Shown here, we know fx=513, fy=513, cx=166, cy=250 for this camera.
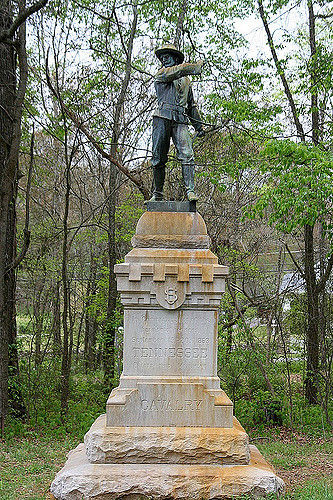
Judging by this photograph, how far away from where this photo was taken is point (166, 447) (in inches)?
203

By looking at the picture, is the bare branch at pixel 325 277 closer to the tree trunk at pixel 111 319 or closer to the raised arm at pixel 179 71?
the tree trunk at pixel 111 319

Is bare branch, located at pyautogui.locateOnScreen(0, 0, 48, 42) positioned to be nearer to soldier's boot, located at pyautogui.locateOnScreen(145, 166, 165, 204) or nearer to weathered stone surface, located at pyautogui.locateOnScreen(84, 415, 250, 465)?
soldier's boot, located at pyautogui.locateOnScreen(145, 166, 165, 204)

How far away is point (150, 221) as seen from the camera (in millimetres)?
5883

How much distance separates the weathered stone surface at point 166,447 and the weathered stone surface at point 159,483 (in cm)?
11

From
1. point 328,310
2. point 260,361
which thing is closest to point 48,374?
point 260,361

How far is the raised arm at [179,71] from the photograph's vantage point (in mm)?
5781

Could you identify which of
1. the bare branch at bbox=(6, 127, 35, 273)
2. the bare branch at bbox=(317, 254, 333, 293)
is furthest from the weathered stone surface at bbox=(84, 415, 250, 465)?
the bare branch at bbox=(317, 254, 333, 293)

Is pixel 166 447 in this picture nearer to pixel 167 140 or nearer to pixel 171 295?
pixel 171 295

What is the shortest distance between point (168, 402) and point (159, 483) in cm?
81

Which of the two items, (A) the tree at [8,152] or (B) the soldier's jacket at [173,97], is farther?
(A) the tree at [8,152]

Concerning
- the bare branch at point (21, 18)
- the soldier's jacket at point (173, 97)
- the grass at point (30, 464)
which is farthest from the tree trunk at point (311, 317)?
the bare branch at point (21, 18)

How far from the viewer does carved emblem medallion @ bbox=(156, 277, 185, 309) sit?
5469 millimetres

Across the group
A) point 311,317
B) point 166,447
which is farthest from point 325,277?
point 166,447

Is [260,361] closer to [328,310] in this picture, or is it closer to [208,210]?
[328,310]
